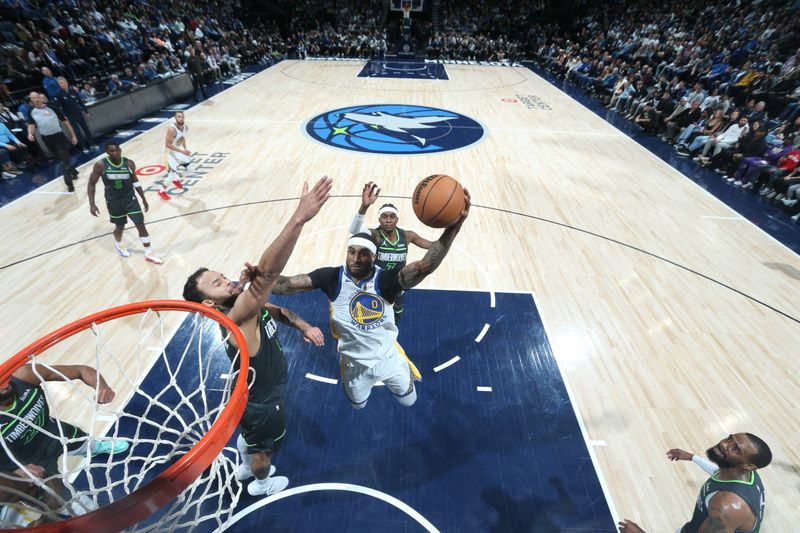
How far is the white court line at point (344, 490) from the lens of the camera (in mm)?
3150

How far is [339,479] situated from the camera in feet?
11.2

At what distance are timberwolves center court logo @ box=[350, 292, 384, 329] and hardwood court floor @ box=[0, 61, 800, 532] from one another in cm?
239

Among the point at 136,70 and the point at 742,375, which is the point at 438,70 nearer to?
the point at 136,70

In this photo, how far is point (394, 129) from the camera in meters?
12.0

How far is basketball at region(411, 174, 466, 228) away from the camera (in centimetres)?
361

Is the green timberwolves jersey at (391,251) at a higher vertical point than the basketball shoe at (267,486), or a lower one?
higher

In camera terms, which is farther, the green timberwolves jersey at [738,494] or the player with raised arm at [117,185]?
the player with raised arm at [117,185]

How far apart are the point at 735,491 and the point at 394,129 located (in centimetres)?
1112

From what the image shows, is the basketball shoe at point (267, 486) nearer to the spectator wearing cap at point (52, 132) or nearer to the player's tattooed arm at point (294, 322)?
the player's tattooed arm at point (294, 322)

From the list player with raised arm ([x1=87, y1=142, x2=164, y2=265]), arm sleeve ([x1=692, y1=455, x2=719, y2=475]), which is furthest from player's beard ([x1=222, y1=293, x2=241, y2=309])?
player with raised arm ([x1=87, y1=142, x2=164, y2=265])

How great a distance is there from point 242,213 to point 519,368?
17.9ft

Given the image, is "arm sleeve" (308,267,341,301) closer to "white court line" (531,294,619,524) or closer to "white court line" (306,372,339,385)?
"white court line" (306,372,339,385)

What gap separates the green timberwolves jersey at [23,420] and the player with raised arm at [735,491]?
3.80m

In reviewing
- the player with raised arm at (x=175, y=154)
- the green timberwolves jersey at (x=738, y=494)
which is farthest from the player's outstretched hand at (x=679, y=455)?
the player with raised arm at (x=175, y=154)
